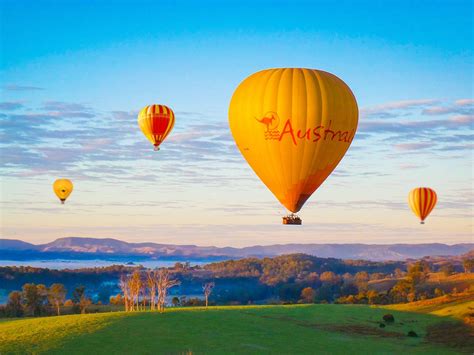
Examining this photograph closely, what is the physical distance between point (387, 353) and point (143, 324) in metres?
24.3

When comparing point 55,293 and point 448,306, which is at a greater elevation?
point 55,293

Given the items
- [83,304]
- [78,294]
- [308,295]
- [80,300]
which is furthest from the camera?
[308,295]

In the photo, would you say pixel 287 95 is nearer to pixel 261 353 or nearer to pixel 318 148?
pixel 318 148

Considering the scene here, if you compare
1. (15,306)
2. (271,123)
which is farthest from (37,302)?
(271,123)

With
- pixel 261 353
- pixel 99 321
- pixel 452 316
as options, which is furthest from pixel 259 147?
pixel 452 316

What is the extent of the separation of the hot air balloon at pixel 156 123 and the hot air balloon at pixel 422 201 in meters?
30.4

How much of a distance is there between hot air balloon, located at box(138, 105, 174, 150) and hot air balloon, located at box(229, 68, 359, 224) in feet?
75.9

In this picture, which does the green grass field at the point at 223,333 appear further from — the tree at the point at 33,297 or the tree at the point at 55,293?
the tree at the point at 55,293

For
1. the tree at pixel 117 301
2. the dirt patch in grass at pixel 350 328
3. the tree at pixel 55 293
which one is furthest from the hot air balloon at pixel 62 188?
the tree at pixel 117 301

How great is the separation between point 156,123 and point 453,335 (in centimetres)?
4024

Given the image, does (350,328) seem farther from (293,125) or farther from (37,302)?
(37,302)

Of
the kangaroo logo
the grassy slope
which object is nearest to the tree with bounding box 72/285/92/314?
the grassy slope

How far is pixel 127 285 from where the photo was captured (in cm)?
10312

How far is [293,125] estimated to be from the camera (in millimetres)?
52406
